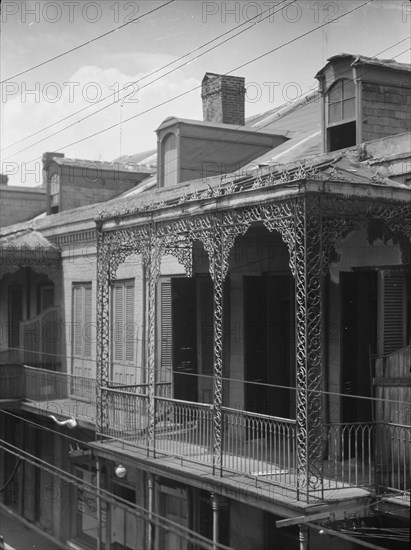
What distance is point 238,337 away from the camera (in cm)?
1656

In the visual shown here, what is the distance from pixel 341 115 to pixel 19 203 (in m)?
15.9

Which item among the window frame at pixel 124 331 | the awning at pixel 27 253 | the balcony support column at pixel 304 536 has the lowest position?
the balcony support column at pixel 304 536

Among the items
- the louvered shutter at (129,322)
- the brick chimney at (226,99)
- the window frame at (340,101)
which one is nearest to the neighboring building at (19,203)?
the brick chimney at (226,99)

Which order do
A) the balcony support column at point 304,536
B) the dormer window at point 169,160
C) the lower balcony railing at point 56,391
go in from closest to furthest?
the balcony support column at point 304,536 → the lower balcony railing at point 56,391 → the dormer window at point 169,160

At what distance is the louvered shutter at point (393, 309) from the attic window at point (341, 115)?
12.9 ft

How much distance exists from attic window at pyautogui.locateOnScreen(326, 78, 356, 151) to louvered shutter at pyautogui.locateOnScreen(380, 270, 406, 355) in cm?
394

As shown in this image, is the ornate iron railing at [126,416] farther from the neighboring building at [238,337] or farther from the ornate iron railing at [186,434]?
the ornate iron railing at [186,434]

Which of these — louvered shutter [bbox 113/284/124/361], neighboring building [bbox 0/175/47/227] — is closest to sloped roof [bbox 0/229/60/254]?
louvered shutter [bbox 113/284/124/361]

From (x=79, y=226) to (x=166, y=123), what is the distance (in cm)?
345

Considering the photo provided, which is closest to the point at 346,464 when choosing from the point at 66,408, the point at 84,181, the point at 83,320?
the point at 66,408


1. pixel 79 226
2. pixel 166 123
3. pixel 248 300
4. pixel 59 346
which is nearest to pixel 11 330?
pixel 59 346

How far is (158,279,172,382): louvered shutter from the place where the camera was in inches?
725

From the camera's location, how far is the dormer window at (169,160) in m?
21.5

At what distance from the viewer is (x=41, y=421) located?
23.6 metres
